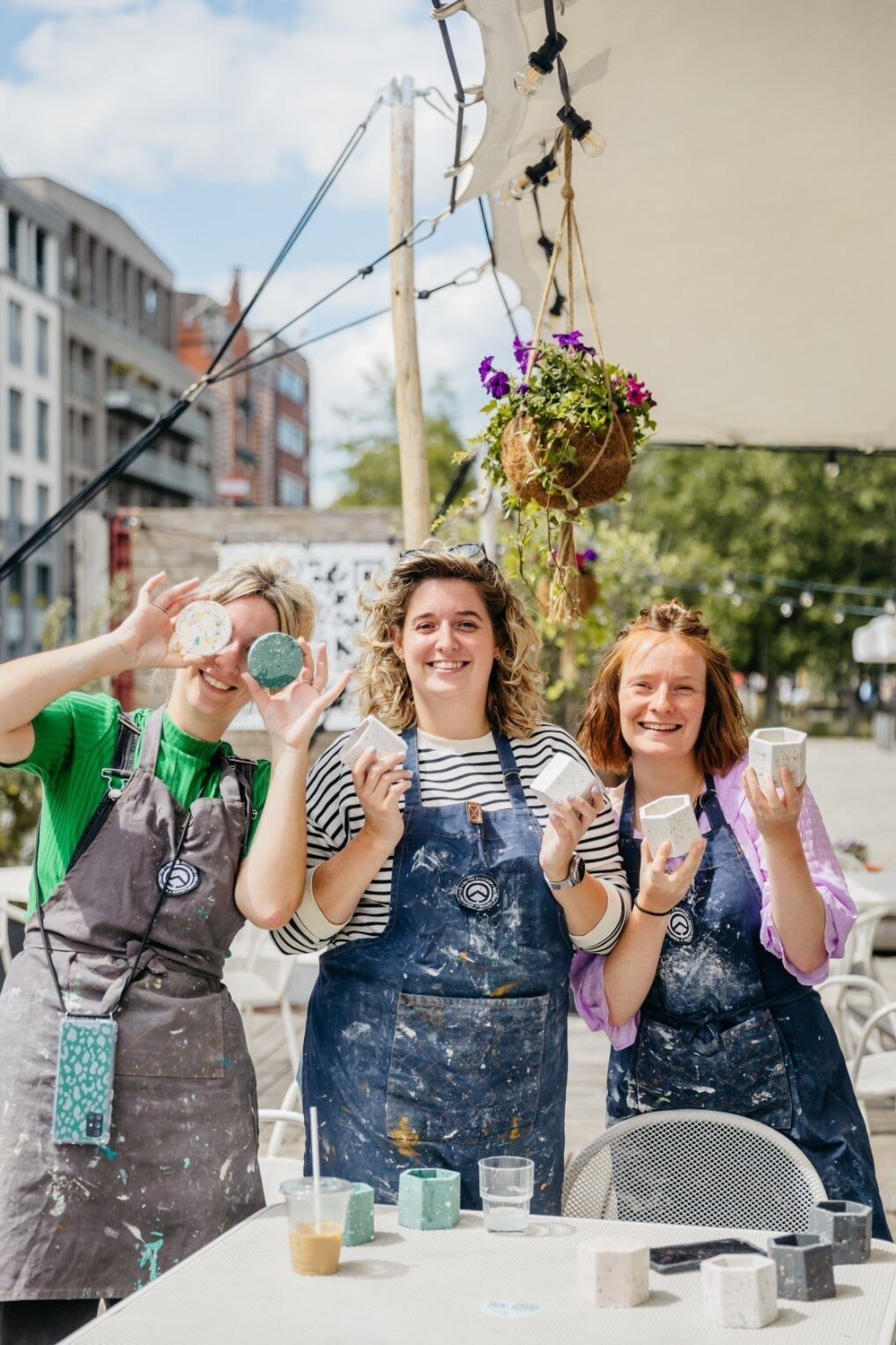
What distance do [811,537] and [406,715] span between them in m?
35.9

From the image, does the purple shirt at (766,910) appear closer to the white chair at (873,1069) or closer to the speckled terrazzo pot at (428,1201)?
the speckled terrazzo pot at (428,1201)

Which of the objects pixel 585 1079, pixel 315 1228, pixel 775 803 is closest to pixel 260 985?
pixel 585 1079

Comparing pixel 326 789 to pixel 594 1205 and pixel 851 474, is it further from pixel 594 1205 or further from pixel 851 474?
pixel 851 474

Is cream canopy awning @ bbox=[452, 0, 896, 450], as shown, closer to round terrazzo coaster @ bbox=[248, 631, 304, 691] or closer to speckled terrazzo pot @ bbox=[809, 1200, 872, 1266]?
round terrazzo coaster @ bbox=[248, 631, 304, 691]

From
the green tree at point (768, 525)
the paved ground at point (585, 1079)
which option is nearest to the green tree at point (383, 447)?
the green tree at point (768, 525)

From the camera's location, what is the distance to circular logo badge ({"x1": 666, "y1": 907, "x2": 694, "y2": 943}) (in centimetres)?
259

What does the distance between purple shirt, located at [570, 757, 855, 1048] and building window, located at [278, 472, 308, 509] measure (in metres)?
65.3

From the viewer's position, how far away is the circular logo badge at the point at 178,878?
2.32m

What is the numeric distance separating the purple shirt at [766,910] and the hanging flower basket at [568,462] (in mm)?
808

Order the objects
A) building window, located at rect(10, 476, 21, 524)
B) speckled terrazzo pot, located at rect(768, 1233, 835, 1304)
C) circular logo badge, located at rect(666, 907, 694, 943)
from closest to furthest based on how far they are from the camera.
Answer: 1. speckled terrazzo pot, located at rect(768, 1233, 835, 1304)
2. circular logo badge, located at rect(666, 907, 694, 943)
3. building window, located at rect(10, 476, 21, 524)

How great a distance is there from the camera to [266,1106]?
5.56 meters

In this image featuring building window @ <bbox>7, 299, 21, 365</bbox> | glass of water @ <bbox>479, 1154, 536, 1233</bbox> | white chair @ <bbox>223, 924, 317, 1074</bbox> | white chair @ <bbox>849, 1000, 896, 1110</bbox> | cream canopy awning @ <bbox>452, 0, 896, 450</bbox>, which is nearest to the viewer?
glass of water @ <bbox>479, 1154, 536, 1233</bbox>

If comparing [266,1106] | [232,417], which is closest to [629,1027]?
[266,1106]

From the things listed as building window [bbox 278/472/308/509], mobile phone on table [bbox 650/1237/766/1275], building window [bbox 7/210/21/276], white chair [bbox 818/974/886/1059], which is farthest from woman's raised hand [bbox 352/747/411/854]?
building window [bbox 278/472/308/509]
